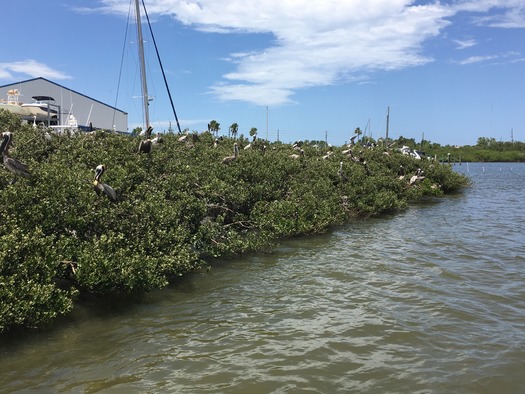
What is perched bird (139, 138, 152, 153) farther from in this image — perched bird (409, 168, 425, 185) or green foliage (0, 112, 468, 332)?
perched bird (409, 168, 425, 185)

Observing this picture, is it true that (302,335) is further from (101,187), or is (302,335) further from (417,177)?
(417,177)

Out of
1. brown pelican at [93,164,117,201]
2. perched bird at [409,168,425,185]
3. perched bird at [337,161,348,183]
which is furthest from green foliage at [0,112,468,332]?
perched bird at [409,168,425,185]

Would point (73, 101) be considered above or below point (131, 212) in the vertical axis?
above

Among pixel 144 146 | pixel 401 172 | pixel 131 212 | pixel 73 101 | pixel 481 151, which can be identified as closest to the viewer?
pixel 131 212

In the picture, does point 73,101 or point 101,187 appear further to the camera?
point 73,101

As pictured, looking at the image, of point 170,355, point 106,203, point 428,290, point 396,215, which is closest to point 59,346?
point 170,355

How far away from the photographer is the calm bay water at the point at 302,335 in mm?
5703

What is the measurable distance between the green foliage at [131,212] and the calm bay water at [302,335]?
0.61 metres

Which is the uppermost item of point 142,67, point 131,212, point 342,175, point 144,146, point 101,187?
point 142,67

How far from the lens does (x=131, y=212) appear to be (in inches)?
360

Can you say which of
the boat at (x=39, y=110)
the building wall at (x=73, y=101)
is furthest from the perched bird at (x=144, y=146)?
the building wall at (x=73, y=101)

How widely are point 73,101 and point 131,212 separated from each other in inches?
1871

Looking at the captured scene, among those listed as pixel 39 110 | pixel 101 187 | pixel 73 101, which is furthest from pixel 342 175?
pixel 73 101

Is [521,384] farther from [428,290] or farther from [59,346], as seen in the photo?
[59,346]
